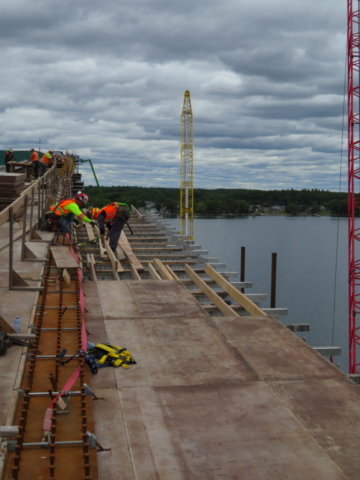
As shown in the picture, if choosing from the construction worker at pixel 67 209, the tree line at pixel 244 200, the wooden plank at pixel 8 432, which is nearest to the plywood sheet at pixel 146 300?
the construction worker at pixel 67 209

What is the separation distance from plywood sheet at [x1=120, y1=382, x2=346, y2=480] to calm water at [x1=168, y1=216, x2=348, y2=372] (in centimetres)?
3189

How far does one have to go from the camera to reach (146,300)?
11086mm

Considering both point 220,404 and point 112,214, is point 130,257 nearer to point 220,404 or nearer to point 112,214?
point 112,214

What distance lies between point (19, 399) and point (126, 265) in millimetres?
12488

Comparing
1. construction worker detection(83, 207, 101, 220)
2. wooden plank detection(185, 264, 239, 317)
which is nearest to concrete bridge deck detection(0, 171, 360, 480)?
wooden plank detection(185, 264, 239, 317)

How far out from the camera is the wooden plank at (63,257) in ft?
39.2

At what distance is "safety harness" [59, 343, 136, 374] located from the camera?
294 inches

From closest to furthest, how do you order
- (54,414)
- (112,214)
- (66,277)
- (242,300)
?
(54,414) < (66,277) < (242,300) < (112,214)

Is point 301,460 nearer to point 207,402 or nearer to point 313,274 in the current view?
point 207,402

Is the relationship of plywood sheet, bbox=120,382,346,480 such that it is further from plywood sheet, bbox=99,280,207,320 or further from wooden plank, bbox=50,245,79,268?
wooden plank, bbox=50,245,79,268

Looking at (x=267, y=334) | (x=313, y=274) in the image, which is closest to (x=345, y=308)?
(x=313, y=274)

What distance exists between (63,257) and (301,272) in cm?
5878

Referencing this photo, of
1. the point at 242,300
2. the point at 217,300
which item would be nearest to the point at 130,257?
the point at 217,300

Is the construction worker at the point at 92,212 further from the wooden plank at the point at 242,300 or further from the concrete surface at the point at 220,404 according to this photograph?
the concrete surface at the point at 220,404
